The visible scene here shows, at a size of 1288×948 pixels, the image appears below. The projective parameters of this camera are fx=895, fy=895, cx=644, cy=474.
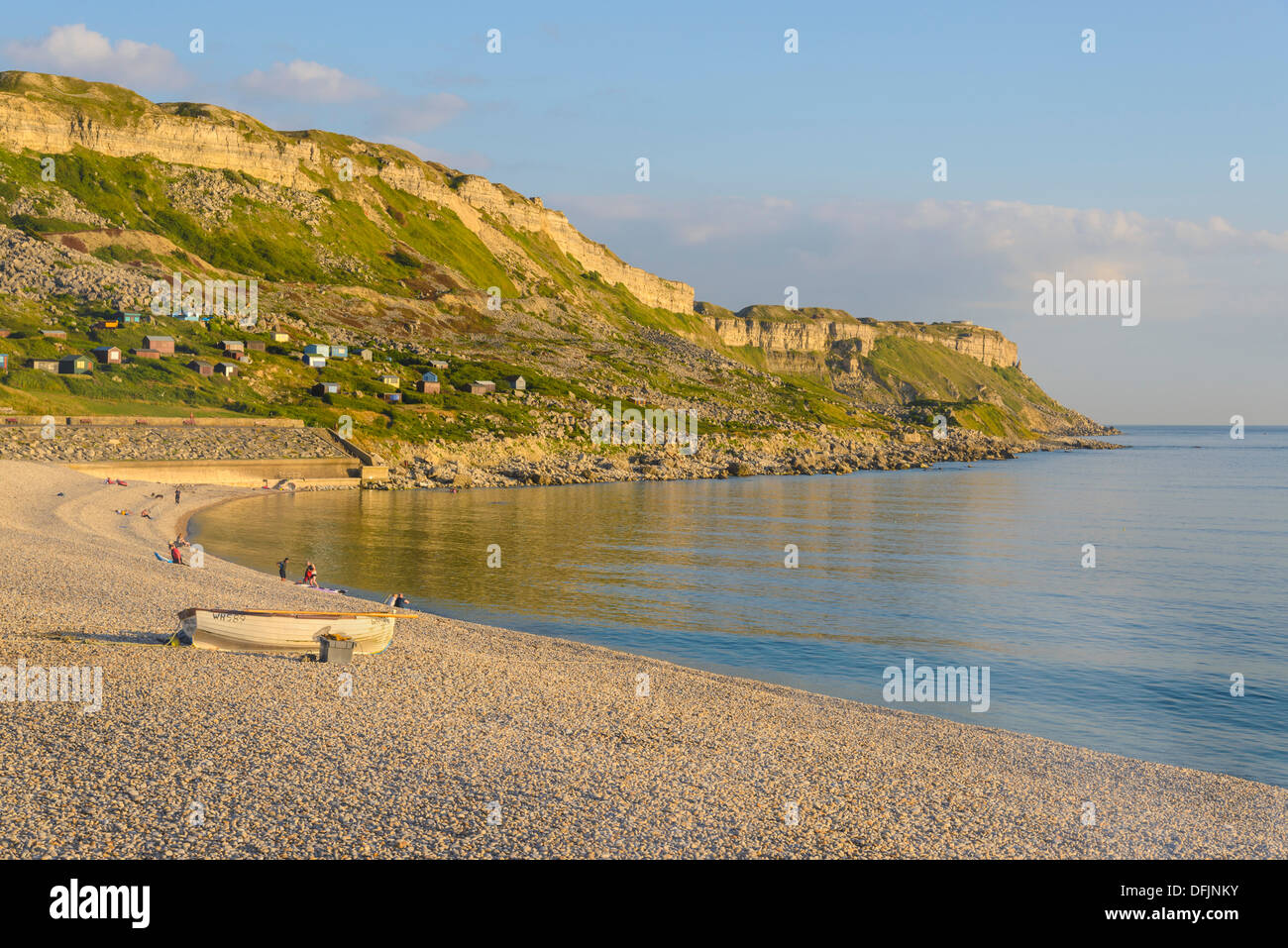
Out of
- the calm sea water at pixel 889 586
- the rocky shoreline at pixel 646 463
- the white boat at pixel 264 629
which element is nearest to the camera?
the white boat at pixel 264 629

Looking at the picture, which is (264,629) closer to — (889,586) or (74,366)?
(889,586)

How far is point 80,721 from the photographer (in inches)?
725

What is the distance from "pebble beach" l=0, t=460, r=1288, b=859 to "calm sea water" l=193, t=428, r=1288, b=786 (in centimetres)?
481

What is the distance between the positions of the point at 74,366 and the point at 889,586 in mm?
105132

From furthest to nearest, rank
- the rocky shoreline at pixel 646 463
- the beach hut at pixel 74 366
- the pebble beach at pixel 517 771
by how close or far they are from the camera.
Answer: the beach hut at pixel 74 366, the rocky shoreline at pixel 646 463, the pebble beach at pixel 517 771

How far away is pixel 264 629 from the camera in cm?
2528

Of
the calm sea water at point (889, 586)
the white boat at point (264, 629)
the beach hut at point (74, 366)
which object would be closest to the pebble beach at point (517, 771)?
the white boat at point (264, 629)

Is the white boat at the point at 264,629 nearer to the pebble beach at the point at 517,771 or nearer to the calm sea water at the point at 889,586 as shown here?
the pebble beach at the point at 517,771

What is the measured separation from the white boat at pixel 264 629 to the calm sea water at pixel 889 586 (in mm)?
10931

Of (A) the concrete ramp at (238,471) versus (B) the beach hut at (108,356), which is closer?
(A) the concrete ramp at (238,471)

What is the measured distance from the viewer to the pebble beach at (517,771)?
14289 millimetres
